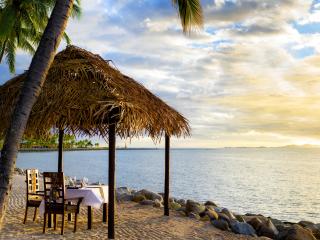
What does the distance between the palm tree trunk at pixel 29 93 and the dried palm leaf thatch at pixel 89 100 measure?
7.54 ft

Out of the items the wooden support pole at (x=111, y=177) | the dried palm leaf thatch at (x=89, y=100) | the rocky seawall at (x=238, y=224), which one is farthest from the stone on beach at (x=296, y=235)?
the wooden support pole at (x=111, y=177)

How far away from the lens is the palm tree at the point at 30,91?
533cm

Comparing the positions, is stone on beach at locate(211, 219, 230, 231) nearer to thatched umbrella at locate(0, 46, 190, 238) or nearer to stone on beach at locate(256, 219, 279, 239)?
stone on beach at locate(256, 219, 279, 239)

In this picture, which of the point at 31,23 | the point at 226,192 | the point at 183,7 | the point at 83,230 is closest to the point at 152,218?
the point at 83,230

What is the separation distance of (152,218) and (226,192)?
2547 centimetres

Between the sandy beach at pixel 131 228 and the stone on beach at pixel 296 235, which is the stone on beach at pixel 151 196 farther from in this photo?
the stone on beach at pixel 296 235

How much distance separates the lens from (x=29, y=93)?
5574 millimetres

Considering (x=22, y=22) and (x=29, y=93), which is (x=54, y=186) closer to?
(x=29, y=93)

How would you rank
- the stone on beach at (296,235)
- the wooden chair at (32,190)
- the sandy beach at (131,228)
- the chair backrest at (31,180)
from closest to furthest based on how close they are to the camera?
the sandy beach at (131,228) → the wooden chair at (32,190) → the chair backrest at (31,180) → the stone on beach at (296,235)

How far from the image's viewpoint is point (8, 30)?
2077cm

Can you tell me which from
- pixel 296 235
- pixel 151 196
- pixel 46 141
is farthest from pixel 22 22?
pixel 296 235

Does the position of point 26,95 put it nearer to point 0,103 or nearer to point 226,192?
point 0,103

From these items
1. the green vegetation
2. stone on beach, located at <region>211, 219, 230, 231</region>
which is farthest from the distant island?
stone on beach, located at <region>211, 219, 230, 231</region>

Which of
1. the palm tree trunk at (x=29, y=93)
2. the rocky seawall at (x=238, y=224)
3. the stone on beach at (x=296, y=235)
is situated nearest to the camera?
the palm tree trunk at (x=29, y=93)
